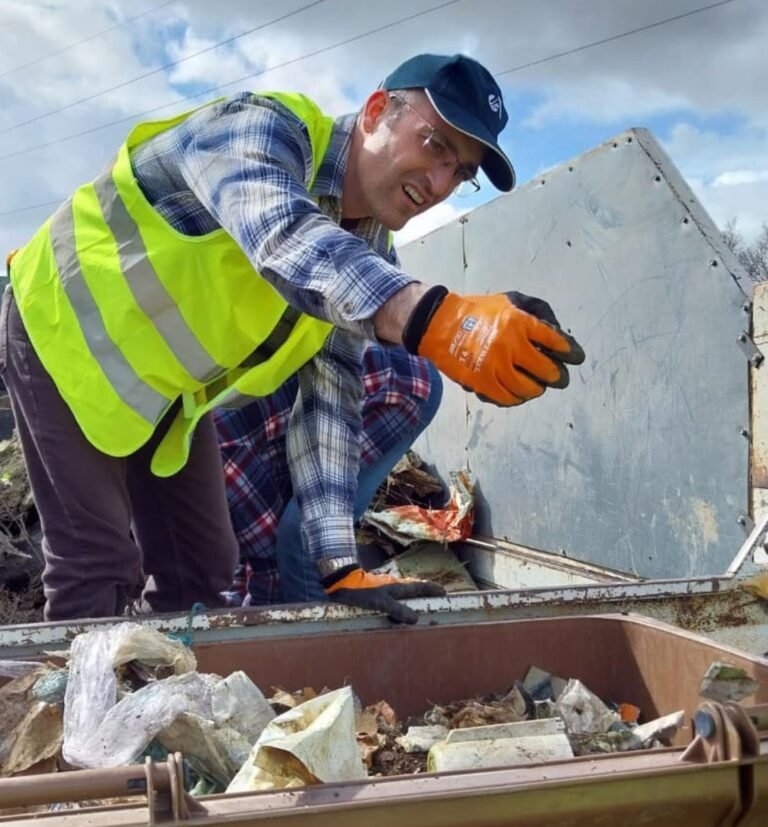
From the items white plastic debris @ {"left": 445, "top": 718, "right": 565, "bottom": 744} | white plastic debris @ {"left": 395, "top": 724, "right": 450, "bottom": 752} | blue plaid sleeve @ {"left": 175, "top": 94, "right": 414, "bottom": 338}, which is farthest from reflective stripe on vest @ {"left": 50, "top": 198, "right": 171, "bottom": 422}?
white plastic debris @ {"left": 445, "top": 718, "right": 565, "bottom": 744}

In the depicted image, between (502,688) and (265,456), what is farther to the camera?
(265,456)

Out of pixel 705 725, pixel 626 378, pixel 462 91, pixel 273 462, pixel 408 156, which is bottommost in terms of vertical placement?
pixel 705 725

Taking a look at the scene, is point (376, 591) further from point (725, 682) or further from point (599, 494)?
point (599, 494)

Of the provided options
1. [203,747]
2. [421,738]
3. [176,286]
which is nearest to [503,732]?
→ [421,738]

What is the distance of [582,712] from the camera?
171 centimetres

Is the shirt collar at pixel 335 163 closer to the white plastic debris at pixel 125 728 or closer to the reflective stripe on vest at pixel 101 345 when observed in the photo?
the reflective stripe on vest at pixel 101 345

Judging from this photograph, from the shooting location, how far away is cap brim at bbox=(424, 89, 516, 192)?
2.05m

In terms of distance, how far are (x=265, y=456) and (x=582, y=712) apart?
5.78 ft

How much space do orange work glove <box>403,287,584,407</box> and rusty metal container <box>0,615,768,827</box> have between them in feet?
1.85

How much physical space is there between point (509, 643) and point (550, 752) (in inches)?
22.1

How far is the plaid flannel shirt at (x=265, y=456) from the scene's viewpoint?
324cm

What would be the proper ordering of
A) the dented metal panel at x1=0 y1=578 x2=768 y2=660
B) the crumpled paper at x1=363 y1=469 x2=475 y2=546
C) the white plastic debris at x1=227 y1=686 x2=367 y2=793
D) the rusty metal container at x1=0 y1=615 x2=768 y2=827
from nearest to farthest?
the rusty metal container at x1=0 y1=615 x2=768 y2=827, the white plastic debris at x1=227 y1=686 x2=367 y2=793, the dented metal panel at x1=0 y1=578 x2=768 y2=660, the crumpled paper at x1=363 y1=469 x2=475 y2=546

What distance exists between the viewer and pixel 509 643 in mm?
1984

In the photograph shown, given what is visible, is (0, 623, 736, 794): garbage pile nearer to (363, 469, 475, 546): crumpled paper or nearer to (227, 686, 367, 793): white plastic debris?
(227, 686, 367, 793): white plastic debris
